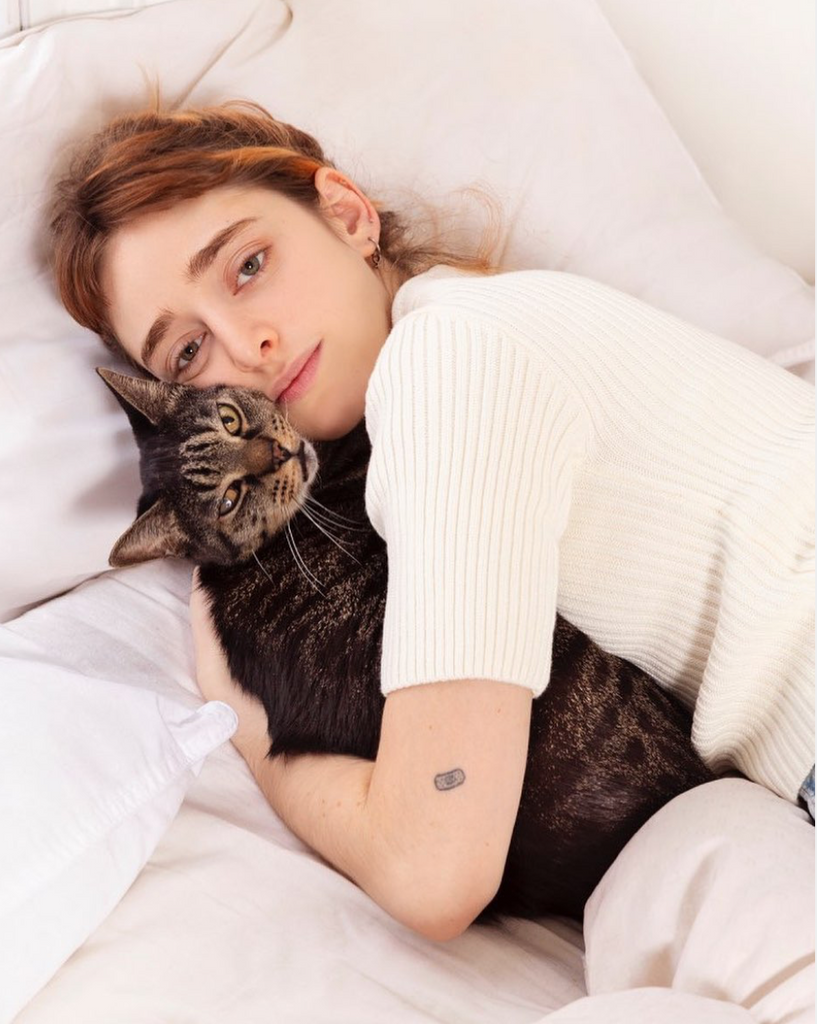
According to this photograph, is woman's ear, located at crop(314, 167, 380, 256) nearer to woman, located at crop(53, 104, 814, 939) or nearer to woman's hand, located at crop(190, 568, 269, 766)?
woman, located at crop(53, 104, 814, 939)

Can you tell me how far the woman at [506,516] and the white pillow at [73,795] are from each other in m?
0.17

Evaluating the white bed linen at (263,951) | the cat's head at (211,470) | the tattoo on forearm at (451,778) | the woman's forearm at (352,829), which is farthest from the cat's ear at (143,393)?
the tattoo on forearm at (451,778)

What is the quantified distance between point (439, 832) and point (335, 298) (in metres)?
0.64

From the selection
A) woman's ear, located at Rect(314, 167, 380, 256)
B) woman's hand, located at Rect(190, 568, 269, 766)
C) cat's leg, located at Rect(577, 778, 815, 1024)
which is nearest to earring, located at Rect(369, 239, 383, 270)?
woman's ear, located at Rect(314, 167, 380, 256)

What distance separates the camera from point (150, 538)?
4.29ft

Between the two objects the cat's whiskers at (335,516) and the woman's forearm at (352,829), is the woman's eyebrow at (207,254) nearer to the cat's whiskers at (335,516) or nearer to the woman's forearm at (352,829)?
the cat's whiskers at (335,516)

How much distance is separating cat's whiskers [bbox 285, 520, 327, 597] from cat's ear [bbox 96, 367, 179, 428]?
223 millimetres

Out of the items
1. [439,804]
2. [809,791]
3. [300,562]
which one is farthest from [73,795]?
[809,791]

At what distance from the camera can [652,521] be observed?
3.35ft

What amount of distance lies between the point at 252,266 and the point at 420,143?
496mm

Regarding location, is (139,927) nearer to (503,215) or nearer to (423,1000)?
(423,1000)

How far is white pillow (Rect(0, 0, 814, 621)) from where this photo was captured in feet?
4.69

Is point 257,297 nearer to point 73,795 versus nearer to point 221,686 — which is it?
point 221,686

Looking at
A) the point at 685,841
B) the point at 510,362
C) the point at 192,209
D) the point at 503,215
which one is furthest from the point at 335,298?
the point at 685,841
